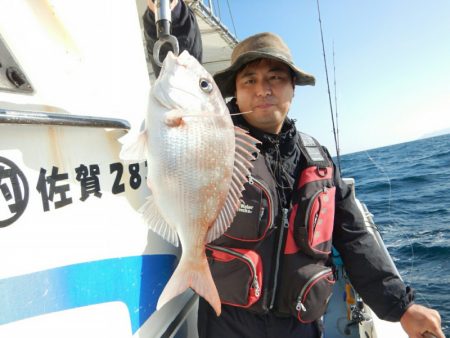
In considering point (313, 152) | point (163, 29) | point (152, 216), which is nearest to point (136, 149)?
point (152, 216)

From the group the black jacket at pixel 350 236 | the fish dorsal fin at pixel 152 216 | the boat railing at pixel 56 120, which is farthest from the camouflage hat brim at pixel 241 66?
the fish dorsal fin at pixel 152 216

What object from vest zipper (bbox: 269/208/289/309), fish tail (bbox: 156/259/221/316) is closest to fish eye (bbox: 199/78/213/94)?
fish tail (bbox: 156/259/221/316)

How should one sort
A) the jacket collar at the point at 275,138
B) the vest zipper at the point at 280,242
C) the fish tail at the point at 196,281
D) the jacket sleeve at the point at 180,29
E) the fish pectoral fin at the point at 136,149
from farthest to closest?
the jacket collar at the point at 275,138 → the vest zipper at the point at 280,242 → the jacket sleeve at the point at 180,29 → the fish tail at the point at 196,281 → the fish pectoral fin at the point at 136,149

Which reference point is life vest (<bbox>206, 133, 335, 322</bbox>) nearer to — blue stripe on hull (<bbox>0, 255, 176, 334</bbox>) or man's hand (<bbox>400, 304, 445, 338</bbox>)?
blue stripe on hull (<bbox>0, 255, 176, 334</bbox>)

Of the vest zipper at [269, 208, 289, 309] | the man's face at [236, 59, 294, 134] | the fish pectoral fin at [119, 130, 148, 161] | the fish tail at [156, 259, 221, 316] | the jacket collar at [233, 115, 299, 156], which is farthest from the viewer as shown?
the jacket collar at [233, 115, 299, 156]

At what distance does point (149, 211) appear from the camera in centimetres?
139

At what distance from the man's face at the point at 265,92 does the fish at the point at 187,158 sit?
917 millimetres

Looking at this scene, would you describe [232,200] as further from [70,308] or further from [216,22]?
[216,22]

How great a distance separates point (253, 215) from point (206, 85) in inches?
37.6

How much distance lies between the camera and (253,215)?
2.05m

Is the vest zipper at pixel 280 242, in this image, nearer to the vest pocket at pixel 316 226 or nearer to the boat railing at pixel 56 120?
the vest pocket at pixel 316 226

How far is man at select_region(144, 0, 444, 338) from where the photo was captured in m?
2.07

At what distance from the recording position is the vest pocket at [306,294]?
2092 millimetres

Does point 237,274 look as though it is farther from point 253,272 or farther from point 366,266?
point 366,266
